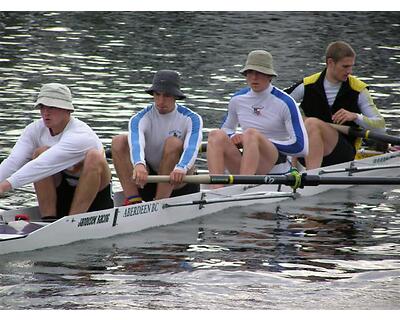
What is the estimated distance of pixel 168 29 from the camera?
30.6m

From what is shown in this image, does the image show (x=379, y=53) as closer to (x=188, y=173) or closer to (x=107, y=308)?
(x=188, y=173)

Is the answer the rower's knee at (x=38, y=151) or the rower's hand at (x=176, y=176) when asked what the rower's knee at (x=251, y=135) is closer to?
the rower's hand at (x=176, y=176)

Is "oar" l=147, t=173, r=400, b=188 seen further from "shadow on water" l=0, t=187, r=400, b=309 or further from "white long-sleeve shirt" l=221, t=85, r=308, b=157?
"white long-sleeve shirt" l=221, t=85, r=308, b=157

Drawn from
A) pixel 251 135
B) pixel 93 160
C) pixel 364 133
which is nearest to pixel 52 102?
pixel 93 160

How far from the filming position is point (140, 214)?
1383cm

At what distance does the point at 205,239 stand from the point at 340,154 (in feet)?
11.2

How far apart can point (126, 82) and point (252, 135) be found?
31.5ft

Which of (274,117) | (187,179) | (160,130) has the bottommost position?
(187,179)

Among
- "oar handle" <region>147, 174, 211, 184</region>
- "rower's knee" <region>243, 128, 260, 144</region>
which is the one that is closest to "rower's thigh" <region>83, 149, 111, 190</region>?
"oar handle" <region>147, 174, 211, 184</region>

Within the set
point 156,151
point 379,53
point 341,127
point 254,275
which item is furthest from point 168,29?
point 254,275

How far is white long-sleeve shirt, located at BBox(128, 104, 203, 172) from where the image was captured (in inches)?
545

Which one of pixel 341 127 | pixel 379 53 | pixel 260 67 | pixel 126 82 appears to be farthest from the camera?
pixel 379 53

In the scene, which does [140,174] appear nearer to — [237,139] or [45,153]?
[45,153]

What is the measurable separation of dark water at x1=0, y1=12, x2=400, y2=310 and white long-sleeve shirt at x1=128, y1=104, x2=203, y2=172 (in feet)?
2.59
